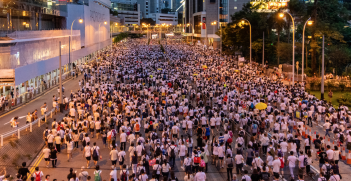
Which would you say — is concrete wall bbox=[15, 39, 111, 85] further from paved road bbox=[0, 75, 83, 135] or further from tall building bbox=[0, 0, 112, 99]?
paved road bbox=[0, 75, 83, 135]

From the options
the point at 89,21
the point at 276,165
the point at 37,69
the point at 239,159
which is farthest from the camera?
the point at 89,21

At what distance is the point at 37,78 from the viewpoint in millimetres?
35438

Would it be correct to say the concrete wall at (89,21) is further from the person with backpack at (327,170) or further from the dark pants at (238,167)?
the person with backpack at (327,170)

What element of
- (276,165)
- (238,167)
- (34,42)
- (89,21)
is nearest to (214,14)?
(89,21)

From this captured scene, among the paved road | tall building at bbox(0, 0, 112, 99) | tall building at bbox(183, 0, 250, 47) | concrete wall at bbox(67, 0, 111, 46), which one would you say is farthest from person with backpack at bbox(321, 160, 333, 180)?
tall building at bbox(183, 0, 250, 47)

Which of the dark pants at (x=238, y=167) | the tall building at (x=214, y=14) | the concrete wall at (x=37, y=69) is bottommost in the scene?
the dark pants at (x=238, y=167)

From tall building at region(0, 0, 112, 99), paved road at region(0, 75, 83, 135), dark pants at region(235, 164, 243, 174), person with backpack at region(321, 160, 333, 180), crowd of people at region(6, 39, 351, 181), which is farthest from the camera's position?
tall building at region(0, 0, 112, 99)

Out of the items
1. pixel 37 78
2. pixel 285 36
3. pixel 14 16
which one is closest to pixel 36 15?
pixel 14 16

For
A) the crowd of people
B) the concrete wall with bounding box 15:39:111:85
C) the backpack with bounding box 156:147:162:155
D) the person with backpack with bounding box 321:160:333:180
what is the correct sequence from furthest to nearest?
the concrete wall with bounding box 15:39:111:85 → the backpack with bounding box 156:147:162:155 → the crowd of people → the person with backpack with bounding box 321:160:333:180

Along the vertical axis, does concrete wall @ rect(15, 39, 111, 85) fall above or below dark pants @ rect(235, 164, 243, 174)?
above

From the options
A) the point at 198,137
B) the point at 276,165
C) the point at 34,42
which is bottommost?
the point at 276,165

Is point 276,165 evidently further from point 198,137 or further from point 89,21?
point 89,21

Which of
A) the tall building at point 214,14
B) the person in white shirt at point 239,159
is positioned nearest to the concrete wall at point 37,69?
the person in white shirt at point 239,159

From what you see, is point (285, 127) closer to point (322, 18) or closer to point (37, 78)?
point (37, 78)
